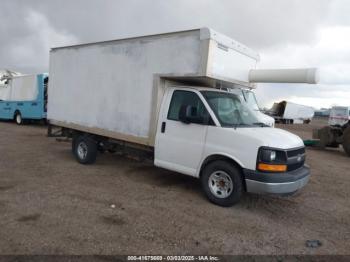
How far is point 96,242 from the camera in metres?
4.01

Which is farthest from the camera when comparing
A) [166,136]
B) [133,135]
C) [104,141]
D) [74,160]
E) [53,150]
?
[53,150]

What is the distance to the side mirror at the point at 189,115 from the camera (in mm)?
5641

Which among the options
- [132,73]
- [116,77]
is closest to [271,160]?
[132,73]

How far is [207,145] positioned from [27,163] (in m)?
5.43

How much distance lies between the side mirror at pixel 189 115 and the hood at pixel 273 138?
33.5 inches

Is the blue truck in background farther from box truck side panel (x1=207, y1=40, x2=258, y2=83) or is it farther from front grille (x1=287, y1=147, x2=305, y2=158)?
front grille (x1=287, y1=147, x2=305, y2=158)

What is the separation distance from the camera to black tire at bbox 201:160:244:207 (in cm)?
521

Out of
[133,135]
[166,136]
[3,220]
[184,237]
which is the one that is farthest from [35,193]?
[184,237]

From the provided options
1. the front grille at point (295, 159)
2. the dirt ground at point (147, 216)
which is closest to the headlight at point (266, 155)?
the front grille at point (295, 159)

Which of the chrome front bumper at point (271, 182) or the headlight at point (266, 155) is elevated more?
the headlight at point (266, 155)

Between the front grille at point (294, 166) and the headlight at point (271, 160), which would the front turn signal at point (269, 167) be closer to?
the headlight at point (271, 160)

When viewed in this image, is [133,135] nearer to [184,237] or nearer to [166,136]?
[166,136]

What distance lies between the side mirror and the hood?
85 centimetres

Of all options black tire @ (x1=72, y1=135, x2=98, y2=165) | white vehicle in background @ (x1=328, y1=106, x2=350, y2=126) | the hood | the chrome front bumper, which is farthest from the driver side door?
white vehicle in background @ (x1=328, y1=106, x2=350, y2=126)
